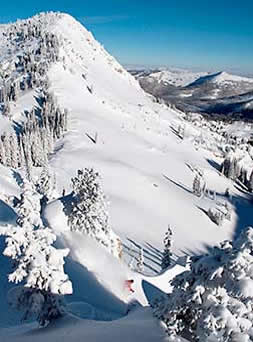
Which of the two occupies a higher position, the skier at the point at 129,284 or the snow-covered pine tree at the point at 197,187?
the skier at the point at 129,284

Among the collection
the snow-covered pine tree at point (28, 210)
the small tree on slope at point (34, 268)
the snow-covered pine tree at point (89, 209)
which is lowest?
the snow-covered pine tree at point (89, 209)

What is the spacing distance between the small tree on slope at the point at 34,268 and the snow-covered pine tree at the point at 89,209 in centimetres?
2401

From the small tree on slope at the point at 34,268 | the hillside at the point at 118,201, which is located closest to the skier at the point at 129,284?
the hillside at the point at 118,201

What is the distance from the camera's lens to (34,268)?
19.4 m

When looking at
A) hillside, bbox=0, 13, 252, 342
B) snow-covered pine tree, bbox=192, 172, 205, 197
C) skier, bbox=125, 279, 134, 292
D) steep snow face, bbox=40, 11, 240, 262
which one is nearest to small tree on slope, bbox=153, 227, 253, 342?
hillside, bbox=0, 13, 252, 342

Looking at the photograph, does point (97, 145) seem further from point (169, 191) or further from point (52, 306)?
point (52, 306)

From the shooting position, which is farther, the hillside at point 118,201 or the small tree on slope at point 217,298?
the hillside at point 118,201

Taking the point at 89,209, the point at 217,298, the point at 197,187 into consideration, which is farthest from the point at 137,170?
the point at 217,298

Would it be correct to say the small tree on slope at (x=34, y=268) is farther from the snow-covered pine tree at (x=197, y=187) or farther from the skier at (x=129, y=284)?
the snow-covered pine tree at (x=197, y=187)

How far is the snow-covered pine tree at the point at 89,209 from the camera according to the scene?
147ft

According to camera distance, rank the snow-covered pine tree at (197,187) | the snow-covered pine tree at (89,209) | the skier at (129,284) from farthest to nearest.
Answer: the snow-covered pine tree at (197,187), the snow-covered pine tree at (89,209), the skier at (129,284)

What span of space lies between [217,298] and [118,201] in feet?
296

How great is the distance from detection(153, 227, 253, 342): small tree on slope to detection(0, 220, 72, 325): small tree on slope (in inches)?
251

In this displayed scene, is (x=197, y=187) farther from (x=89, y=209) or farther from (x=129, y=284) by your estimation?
(x=129, y=284)
